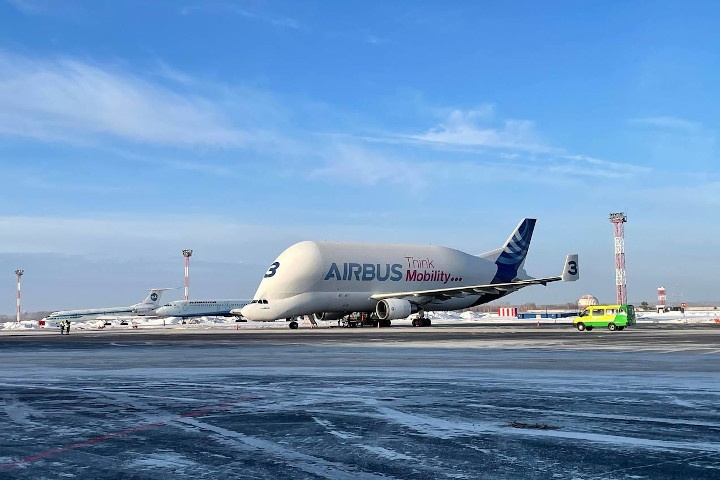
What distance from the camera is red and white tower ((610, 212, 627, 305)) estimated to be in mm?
106750

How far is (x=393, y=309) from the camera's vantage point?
58906 mm

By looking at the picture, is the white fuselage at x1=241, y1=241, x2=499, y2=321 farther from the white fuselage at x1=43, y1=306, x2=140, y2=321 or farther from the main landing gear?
the white fuselage at x1=43, y1=306, x2=140, y2=321

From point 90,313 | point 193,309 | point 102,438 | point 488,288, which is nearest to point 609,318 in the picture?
point 488,288

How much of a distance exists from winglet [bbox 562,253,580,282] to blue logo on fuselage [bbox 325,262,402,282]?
1450cm

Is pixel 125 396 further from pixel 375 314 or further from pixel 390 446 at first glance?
pixel 375 314

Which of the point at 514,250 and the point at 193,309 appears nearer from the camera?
the point at 514,250

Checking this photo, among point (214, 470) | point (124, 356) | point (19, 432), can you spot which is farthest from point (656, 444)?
point (124, 356)

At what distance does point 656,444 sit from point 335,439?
11.7 ft

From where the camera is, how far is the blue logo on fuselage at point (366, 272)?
5946 cm

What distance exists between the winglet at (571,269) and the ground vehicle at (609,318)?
54.1 ft

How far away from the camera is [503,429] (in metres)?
9.05

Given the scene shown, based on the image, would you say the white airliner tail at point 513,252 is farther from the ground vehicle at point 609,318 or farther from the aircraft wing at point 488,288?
the ground vehicle at point 609,318

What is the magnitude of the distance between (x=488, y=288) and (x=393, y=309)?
344 inches

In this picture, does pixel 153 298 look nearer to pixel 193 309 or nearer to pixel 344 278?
pixel 193 309
